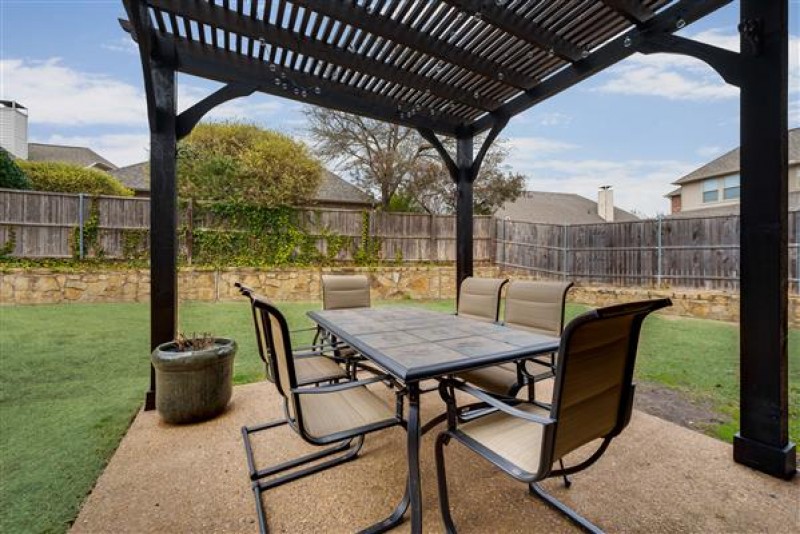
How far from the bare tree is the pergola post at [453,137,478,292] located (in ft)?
27.7

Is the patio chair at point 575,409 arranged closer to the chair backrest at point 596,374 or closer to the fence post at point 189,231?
the chair backrest at point 596,374

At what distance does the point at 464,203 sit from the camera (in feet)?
14.5

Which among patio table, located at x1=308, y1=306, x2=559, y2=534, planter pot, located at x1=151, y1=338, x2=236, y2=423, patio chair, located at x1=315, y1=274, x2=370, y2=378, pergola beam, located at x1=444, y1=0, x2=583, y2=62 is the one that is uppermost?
pergola beam, located at x1=444, y1=0, x2=583, y2=62

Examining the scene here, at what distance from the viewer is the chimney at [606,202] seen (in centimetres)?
1881

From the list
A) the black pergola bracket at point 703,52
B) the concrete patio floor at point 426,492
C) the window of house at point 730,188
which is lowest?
the concrete patio floor at point 426,492

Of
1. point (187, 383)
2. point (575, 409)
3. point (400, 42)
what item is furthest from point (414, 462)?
point (400, 42)

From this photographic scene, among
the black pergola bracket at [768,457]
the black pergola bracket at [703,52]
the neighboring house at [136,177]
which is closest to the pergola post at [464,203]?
the black pergola bracket at [703,52]

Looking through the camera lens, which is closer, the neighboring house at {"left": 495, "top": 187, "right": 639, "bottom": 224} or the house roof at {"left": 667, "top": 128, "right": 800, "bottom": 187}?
the house roof at {"left": 667, "top": 128, "right": 800, "bottom": 187}

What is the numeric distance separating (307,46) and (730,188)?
16.0m

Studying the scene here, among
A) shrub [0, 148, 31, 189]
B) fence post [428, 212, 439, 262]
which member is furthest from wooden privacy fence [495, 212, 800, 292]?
shrub [0, 148, 31, 189]

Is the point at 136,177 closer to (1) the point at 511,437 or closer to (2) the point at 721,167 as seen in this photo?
(1) the point at 511,437

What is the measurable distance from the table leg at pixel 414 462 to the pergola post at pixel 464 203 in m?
2.95

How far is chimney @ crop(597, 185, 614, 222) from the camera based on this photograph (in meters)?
18.8

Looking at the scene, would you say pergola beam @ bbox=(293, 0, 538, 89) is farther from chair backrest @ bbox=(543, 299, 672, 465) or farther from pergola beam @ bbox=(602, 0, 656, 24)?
chair backrest @ bbox=(543, 299, 672, 465)
